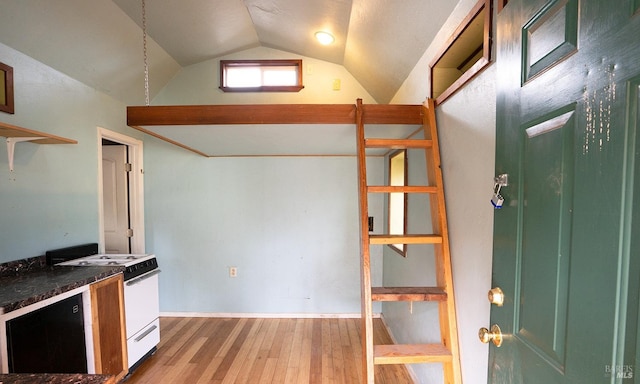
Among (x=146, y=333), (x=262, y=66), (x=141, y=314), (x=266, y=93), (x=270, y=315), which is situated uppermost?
(x=262, y=66)

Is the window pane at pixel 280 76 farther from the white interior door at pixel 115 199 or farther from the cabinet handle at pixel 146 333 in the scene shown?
the cabinet handle at pixel 146 333

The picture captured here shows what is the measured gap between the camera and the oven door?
2008 millimetres

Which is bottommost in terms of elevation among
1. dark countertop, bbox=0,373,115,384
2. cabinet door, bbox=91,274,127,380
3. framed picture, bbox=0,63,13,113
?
cabinet door, bbox=91,274,127,380

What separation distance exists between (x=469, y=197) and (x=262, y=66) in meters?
2.67

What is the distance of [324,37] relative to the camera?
234 cm

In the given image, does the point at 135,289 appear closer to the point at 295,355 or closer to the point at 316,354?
A: the point at 295,355

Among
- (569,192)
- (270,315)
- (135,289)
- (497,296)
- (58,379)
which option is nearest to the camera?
(569,192)

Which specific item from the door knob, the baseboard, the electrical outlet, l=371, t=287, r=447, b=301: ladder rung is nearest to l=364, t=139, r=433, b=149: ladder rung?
l=371, t=287, r=447, b=301: ladder rung

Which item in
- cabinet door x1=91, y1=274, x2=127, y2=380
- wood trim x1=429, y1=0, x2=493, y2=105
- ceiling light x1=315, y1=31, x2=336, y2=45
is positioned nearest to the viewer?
wood trim x1=429, y1=0, x2=493, y2=105

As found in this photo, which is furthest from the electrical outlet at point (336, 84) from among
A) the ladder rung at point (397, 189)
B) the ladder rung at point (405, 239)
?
the ladder rung at point (405, 239)

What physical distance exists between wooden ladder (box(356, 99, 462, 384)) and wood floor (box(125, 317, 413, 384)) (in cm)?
103

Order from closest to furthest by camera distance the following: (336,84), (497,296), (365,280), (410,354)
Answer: (497,296)
(410,354)
(365,280)
(336,84)

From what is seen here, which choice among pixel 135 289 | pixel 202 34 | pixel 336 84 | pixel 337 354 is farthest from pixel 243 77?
pixel 337 354

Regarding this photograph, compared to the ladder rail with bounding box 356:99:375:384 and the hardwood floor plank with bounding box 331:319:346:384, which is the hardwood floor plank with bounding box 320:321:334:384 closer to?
the hardwood floor plank with bounding box 331:319:346:384
